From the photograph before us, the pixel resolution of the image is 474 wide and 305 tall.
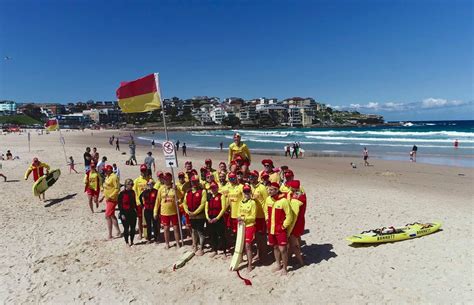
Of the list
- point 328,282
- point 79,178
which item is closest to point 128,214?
point 328,282

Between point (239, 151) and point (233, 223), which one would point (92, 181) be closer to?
point (239, 151)

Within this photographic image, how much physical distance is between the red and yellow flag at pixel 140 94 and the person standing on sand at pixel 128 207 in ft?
6.08

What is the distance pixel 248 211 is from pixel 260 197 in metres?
0.44

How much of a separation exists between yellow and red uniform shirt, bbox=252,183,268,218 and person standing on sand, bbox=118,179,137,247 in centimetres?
329

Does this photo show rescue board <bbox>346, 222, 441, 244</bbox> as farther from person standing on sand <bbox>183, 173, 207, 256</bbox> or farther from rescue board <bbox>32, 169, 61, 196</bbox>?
rescue board <bbox>32, 169, 61, 196</bbox>

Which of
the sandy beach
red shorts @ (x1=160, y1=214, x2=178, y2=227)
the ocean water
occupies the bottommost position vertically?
the ocean water

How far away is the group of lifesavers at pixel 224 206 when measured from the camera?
6890mm

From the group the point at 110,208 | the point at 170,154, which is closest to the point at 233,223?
the point at 170,154

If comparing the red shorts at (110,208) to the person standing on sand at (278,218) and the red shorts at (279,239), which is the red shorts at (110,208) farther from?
the red shorts at (279,239)

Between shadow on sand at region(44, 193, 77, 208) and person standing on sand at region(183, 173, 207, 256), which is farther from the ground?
person standing on sand at region(183, 173, 207, 256)

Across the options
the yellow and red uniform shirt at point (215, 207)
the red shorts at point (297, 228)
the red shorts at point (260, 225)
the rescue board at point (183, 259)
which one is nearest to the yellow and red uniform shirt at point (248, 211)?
the red shorts at point (260, 225)

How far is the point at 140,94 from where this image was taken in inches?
346

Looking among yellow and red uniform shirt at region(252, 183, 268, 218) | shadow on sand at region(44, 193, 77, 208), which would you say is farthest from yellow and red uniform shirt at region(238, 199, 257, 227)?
shadow on sand at region(44, 193, 77, 208)

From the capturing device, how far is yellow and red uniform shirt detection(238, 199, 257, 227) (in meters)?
6.98
